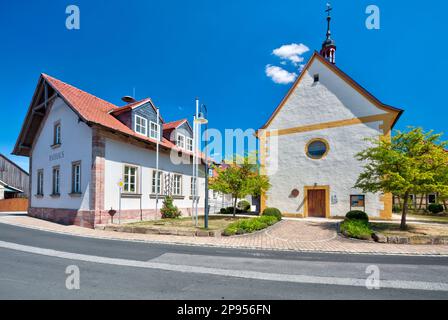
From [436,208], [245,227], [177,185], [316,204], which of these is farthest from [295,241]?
[436,208]

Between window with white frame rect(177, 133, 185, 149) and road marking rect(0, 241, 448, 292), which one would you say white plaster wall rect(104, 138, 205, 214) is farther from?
road marking rect(0, 241, 448, 292)

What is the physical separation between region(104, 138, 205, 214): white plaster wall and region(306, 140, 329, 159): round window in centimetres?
1123

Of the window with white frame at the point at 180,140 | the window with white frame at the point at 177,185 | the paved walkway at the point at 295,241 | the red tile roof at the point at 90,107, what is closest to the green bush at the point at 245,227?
the paved walkway at the point at 295,241

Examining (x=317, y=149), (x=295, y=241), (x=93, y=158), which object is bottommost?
(x=295, y=241)

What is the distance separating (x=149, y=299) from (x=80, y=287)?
1665 millimetres

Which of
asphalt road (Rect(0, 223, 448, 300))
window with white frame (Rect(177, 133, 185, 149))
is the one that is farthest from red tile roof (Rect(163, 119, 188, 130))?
asphalt road (Rect(0, 223, 448, 300))

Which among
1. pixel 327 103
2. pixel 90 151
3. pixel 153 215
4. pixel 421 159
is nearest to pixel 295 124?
pixel 327 103

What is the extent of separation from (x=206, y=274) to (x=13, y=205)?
34418 millimetres

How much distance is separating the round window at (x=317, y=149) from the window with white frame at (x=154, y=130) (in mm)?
12103

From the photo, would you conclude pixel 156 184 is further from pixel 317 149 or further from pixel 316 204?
pixel 317 149

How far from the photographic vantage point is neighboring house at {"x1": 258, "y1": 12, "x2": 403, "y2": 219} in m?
17.8

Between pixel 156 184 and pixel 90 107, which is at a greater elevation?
pixel 90 107

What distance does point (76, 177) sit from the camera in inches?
626
